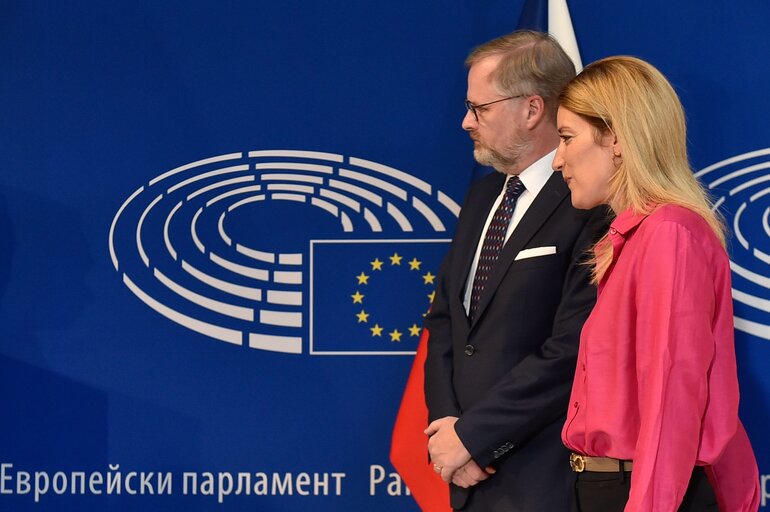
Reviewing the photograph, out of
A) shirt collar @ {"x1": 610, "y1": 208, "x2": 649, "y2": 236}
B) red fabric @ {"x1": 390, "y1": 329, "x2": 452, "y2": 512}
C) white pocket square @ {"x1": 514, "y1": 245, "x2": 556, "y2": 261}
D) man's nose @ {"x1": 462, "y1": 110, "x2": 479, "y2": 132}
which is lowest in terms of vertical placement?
red fabric @ {"x1": 390, "y1": 329, "x2": 452, "y2": 512}

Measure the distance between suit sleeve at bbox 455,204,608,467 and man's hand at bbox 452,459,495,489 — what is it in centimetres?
4

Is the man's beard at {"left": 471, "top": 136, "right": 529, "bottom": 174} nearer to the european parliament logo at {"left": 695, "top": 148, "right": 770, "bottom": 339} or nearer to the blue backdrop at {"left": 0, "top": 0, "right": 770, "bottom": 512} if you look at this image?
the blue backdrop at {"left": 0, "top": 0, "right": 770, "bottom": 512}

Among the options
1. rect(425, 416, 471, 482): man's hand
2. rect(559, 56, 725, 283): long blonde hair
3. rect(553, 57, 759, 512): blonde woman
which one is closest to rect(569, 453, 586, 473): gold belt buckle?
rect(553, 57, 759, 512): blonde woman

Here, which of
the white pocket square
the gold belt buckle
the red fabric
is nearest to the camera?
the gold belt buckle

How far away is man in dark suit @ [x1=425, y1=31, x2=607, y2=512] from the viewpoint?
8.18ft

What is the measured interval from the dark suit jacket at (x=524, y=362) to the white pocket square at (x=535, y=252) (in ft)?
0.03

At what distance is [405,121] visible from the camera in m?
3.51

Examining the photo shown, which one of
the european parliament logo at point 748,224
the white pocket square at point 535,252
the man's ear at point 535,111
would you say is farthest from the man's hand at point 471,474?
the european parliament logo at point 748,224

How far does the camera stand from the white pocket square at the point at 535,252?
8.48 feet

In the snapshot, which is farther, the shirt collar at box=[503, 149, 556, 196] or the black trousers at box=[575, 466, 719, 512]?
the shirt collar at box=[503, 149, 556, 196]

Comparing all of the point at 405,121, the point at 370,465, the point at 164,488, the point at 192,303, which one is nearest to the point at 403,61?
the point at 405,121

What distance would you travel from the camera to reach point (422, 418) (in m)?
3.28

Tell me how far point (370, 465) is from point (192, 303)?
2.65 ft

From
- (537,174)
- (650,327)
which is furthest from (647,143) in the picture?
(537,174)
